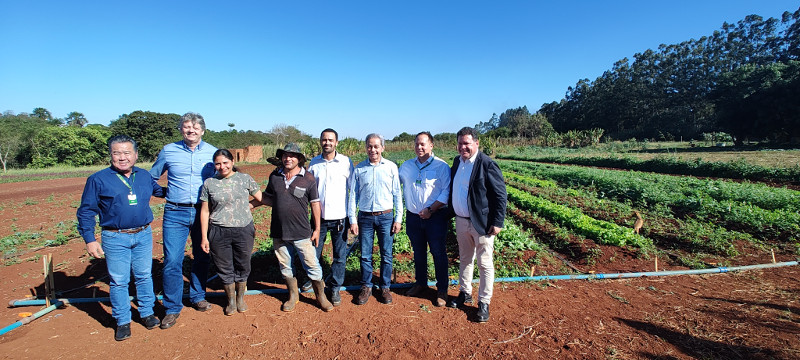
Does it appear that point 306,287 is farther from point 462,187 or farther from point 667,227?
point 667,227

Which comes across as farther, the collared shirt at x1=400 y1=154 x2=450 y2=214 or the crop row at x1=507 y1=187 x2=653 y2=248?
the crop row at x1=507 y1=187 x2=653 y2=248

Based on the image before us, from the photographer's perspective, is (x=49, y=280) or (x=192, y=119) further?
(x=49, y=280)

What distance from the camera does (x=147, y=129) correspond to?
37094 mm

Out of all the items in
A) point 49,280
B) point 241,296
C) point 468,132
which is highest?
point 468,132

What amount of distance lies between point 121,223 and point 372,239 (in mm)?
2424

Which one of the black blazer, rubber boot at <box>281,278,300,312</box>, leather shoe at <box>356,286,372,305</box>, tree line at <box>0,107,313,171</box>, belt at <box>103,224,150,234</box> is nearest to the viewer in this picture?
belt at <box>103,224,150,234</box>

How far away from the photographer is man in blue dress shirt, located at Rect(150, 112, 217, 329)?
3.52m

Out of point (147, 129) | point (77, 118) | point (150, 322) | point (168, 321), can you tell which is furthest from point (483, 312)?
point (77, 118)

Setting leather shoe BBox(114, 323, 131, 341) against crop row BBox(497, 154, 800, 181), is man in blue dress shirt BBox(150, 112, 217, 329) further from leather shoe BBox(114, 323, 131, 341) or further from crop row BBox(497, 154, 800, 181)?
crop row BBox(497, 154, 800, 181)

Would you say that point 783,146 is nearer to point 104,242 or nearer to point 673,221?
point 673,221

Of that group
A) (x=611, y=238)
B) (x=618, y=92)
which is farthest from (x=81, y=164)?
(x=618, y=92)

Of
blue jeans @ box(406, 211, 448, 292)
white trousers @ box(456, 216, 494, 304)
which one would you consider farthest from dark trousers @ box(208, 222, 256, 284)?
white trousers @ box(456, 216, 494, 304)

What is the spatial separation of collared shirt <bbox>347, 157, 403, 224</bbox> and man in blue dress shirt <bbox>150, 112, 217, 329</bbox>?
1601 millimetres

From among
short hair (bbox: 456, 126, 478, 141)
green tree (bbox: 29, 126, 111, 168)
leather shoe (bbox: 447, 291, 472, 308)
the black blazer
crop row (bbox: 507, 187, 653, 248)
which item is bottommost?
leather shoe (bbox: 447, 291, 472, 308)
